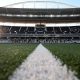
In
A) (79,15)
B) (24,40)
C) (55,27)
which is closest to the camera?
(79,15)

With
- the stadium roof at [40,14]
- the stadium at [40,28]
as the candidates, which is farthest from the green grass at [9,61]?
the stadium at [40,28]

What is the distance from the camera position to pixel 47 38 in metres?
67.4

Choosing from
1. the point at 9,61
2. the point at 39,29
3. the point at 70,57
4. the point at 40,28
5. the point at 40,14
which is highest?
the point at 9,61

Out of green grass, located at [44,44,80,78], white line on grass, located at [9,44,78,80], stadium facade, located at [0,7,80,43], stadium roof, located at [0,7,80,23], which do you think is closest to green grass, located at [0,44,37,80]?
white line on grass, located at [9,44,78,80]

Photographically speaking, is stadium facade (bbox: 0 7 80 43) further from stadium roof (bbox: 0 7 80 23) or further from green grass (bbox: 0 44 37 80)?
green grass (bbox: 0 44 37 80)

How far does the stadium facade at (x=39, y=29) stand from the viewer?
58406 millimetres

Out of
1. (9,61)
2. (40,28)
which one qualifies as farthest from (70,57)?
(40,28)

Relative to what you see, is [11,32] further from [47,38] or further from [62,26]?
[62,26]

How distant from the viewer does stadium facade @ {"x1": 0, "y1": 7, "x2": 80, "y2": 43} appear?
192 ft

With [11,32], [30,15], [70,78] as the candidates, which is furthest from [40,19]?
[70,78]

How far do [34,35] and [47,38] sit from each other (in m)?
4.03

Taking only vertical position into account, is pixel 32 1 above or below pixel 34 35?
above

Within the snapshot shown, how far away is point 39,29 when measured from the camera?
69.1m

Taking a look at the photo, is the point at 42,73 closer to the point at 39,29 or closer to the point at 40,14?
the point at 40,14
